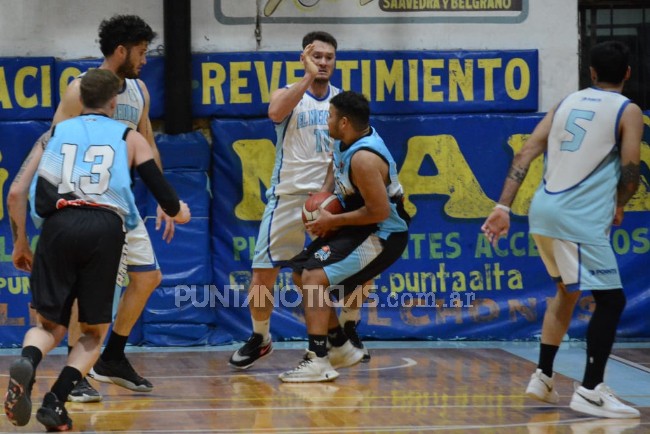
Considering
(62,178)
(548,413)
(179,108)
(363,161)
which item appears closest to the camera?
(62,178)

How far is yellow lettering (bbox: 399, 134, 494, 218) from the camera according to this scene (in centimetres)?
926

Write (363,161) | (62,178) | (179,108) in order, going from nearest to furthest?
(62,178) → (363,161) → (179,108)

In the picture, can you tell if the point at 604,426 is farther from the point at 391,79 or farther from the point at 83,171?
the point at 391,79

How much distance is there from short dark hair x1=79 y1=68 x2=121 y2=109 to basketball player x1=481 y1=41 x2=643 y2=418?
83.0 inches

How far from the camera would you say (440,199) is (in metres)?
9.28

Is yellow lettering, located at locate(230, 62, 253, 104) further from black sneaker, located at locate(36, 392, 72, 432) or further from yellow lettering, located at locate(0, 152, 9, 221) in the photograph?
black sneaker, located at locate(36, 392, 72, 432)

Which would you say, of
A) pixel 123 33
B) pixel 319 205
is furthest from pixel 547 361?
pixel 123 33

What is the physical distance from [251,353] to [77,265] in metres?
2.43

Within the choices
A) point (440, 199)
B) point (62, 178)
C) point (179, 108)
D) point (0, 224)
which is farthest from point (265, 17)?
point (62, 178)

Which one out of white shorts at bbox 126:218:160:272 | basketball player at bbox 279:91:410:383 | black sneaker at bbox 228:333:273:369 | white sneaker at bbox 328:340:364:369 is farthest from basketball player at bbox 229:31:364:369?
white shorts at bbox 126:218:160:272

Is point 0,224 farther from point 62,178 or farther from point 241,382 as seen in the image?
point 62,178

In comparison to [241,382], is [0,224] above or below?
above

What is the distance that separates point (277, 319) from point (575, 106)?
3897mm

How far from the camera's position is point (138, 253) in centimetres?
651
